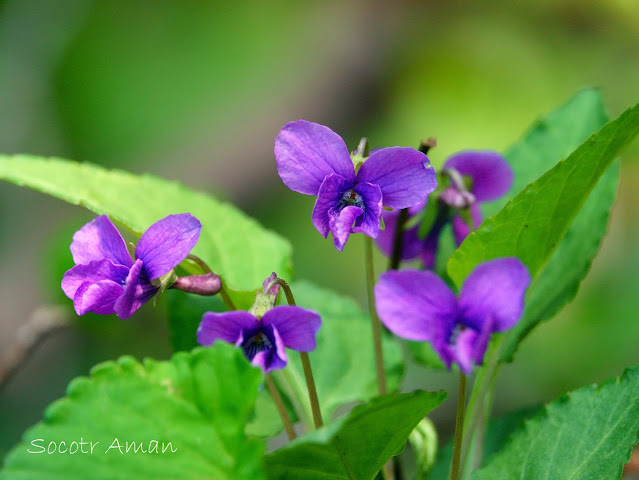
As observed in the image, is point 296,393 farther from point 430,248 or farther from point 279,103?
point 279,103

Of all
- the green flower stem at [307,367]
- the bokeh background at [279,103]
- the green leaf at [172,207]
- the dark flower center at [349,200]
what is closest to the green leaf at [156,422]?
the green flower stem at [307,367]

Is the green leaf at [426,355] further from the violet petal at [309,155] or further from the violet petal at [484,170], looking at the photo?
the violet petal at [309,155]

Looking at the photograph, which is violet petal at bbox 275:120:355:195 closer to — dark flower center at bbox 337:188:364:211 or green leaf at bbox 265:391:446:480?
dark flower center at bbox 337:188:364:211

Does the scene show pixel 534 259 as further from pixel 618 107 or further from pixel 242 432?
pixel 618 107

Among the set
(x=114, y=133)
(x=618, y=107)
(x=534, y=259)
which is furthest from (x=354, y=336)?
(x=114, y=133)

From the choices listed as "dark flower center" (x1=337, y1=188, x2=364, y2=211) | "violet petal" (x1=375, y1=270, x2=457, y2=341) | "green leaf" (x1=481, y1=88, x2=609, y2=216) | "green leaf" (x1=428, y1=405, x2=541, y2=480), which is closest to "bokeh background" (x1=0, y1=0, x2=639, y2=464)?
"green leaf" (x1=428, y1=405, x2=541, y2=480)

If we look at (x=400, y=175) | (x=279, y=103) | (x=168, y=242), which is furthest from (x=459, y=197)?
(x=279, y=103)
